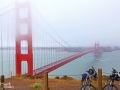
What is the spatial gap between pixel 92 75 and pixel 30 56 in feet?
19.7

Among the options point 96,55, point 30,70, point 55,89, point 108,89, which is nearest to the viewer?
point 108,89

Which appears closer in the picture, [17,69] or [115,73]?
[115,73]

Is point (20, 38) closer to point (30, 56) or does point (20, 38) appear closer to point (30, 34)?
point (30, 34)

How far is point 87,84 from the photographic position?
2846 millimetres

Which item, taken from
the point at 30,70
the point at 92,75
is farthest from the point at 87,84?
the point at 30,70

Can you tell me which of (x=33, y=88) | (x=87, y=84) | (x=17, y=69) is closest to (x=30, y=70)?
(x=17, y=69)

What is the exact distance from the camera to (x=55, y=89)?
3955 mm

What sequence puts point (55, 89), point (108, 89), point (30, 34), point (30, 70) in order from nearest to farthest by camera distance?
point (108, 89)
point (55, 89)
point (30, 70)
point (30, 34)

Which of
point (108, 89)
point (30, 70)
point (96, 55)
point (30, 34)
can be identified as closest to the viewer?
point (108, 89)

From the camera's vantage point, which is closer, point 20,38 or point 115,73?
point 115,73

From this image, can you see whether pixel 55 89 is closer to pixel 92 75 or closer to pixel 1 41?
pixel 92 75

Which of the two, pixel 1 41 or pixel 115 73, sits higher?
pixel 1 41

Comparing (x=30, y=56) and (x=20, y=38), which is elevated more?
(x=20, y=38)

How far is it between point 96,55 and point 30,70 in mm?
15623
